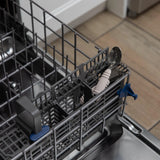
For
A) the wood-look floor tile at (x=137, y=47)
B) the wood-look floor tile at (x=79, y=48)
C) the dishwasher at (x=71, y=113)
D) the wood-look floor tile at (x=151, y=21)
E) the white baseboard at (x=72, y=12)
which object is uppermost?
Answer: the dishwasher at (x=71, y=113)

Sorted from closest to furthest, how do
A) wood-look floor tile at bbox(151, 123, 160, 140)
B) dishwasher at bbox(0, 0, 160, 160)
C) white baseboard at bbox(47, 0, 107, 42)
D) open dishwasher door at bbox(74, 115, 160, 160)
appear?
dishwasher at bbox(0, 0, 160, 160)
open dishwasher door at bbox(74, 115, 160, 160)
wood-look floor tile at bbox(151, 123, 160, 140)
white baseboard at bbox(47, 0, 107, 42)

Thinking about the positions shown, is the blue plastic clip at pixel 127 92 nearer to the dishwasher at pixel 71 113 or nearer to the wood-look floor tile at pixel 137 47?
the dishwasher at pixel 71 113

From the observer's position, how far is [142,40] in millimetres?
1573

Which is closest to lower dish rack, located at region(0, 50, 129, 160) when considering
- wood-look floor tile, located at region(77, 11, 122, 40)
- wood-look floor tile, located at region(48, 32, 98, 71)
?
wood-look floor tile, located at region(48, 32, 98, 71)

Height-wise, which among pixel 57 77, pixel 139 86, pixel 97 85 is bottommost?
pixel 139 86

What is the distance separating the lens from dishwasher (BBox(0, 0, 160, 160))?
668 millimetres

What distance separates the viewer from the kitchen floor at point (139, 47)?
1.31 meters

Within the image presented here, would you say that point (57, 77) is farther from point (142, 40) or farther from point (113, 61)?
point (142, 40)

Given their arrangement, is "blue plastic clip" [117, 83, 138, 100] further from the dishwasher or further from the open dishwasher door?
the open dishwasher door

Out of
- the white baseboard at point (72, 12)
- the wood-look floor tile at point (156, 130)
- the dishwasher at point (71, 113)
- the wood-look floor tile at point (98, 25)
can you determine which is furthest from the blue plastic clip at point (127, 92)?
the wood-look floor tile at point (98, 25)

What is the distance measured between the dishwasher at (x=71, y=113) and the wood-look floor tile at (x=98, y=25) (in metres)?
0.60

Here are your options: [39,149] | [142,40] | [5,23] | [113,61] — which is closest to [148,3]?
[142,40]

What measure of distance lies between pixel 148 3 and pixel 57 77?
88 cm

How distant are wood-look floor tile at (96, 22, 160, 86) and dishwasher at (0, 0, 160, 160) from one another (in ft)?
1.81
